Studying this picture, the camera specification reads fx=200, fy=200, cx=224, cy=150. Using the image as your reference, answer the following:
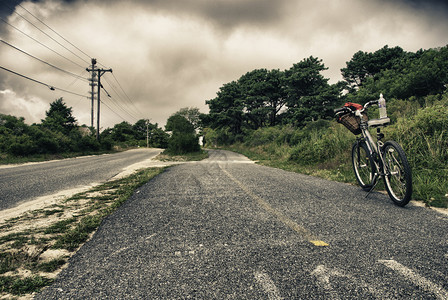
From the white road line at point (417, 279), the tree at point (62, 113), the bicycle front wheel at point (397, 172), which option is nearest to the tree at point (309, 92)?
the bicycle front wheel at point (397, 172)

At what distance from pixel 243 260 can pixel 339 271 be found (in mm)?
617

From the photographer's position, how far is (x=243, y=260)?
1432 millimetres

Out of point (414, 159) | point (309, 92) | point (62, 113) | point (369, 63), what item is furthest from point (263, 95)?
point (62, 113)

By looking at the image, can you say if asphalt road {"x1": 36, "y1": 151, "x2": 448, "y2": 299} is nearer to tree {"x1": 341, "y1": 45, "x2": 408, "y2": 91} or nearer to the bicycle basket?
the bicycle basket

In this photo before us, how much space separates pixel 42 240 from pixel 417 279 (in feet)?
9.50

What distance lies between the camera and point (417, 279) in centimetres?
118

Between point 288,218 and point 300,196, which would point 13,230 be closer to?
point 288,218

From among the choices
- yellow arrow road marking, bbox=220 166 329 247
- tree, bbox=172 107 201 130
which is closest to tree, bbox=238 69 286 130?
yellow arrow road marking, bbox=220 166 329 247

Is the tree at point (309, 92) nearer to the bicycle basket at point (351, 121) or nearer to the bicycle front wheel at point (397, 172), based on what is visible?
the bicycle basket at point (351, 121)

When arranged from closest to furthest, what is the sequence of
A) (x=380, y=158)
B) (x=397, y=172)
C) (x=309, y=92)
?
1. (x=397, y=172)
2. (x=380, y=158)
3. (x=309, y=92)

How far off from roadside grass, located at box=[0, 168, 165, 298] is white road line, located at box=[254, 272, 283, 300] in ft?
4.22

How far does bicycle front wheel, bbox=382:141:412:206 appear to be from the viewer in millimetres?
2621

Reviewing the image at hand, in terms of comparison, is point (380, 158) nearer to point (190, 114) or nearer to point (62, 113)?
point (62, 113)

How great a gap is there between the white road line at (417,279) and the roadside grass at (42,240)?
2.17m
